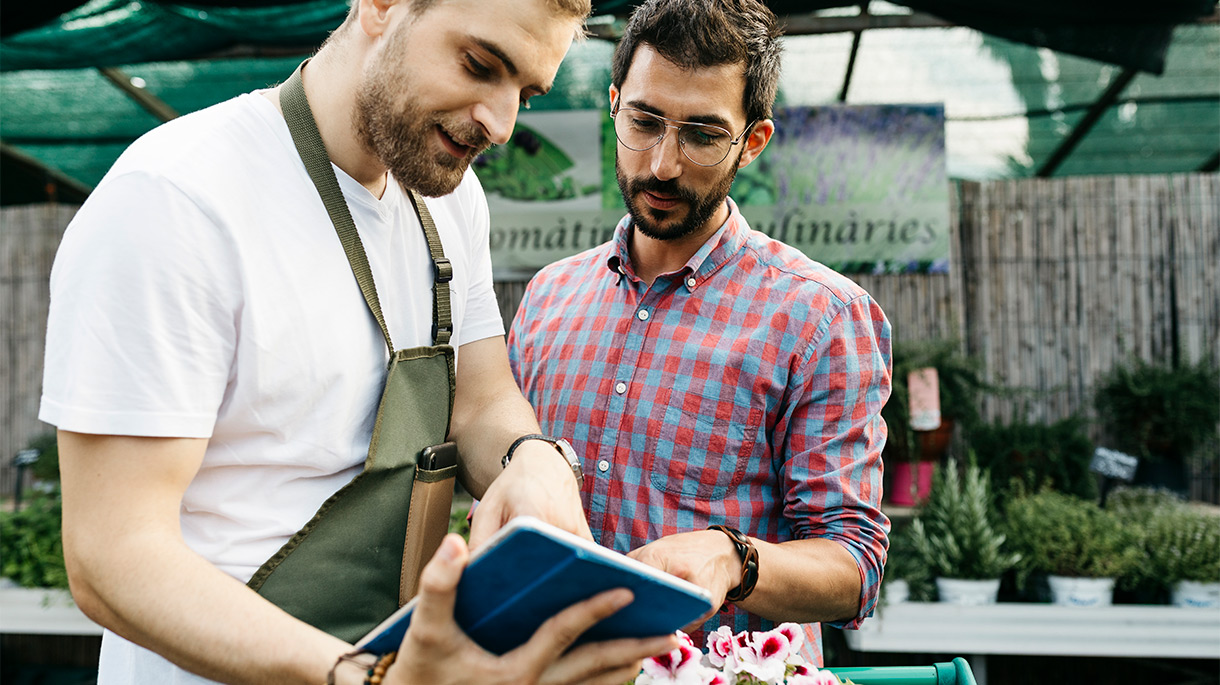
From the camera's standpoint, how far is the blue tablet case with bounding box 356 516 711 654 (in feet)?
2.50

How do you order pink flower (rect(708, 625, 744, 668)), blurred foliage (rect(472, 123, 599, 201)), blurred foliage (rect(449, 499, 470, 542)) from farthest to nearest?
blurred foliage (rect(472, 123, 599, 201)), blurred foliage (rect(449, 499, 470, 542)), pink flower (rect(708, 625, 744, 668))

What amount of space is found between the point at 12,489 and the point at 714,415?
5292mm

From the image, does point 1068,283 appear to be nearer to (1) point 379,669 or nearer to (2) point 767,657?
(2) point 767,657

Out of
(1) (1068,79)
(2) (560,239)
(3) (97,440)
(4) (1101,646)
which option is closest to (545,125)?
(2) (560,239)

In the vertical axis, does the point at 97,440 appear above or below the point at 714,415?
above

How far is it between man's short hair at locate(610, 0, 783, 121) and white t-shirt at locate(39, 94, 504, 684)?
2.32 ft

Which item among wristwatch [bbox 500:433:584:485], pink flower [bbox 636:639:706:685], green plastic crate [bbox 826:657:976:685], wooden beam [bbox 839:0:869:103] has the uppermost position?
wooden beam [bbox 839:0:869:103]

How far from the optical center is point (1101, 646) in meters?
3.40

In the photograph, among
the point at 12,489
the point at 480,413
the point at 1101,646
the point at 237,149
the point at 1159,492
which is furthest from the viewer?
the point at 12,489

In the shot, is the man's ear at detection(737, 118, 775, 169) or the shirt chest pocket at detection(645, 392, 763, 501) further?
the man's ear at detection(737, 118, 775, 169)

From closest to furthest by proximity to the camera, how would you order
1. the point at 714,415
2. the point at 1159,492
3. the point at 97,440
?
the point at 97,440 < the point at 714,415 < the point at 1159,492

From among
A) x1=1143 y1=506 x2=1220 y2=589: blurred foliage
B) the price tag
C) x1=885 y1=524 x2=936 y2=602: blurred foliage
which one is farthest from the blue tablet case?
the price tag

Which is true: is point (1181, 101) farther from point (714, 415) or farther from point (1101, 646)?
point (714, 415)

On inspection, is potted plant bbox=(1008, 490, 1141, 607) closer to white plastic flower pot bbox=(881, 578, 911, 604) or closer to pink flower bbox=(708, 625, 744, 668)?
white plastic flower pot bbox=(881, 578, 911, 604)
